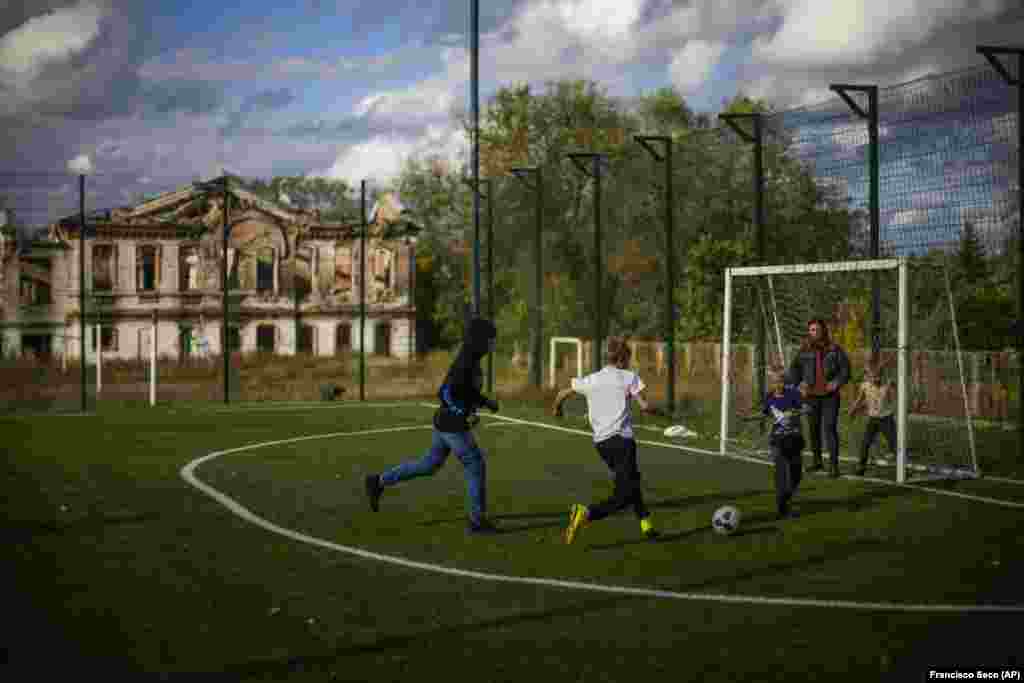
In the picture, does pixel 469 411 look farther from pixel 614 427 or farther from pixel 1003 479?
pixel 1003 479

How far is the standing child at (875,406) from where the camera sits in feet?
46.4

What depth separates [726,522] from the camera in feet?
34.0

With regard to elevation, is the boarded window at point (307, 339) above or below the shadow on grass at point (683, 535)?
above

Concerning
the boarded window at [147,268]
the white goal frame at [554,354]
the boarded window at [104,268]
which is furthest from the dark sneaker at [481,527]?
the boarded window at [147,268]

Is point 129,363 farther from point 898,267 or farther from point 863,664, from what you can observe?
point 863,664

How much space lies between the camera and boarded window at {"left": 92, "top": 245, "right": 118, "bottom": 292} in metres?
37.6

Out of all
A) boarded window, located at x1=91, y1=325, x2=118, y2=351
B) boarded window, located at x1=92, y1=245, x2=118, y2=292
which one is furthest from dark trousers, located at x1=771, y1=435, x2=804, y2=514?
boarded window, located at x1=92, y1=245, x2=118, y2=292

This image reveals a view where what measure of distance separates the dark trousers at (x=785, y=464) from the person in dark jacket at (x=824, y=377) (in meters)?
2.75

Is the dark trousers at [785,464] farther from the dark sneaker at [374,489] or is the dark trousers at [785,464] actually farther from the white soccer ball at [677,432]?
the white soccer ball at [677,432]

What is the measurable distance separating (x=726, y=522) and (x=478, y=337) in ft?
9.01

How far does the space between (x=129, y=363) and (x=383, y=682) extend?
32120mm

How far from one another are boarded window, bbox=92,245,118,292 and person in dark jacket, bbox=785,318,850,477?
27600mm

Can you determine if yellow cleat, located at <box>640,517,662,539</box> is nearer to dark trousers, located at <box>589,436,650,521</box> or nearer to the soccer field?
the soccer field

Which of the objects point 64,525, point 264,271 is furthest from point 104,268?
point 64,525
